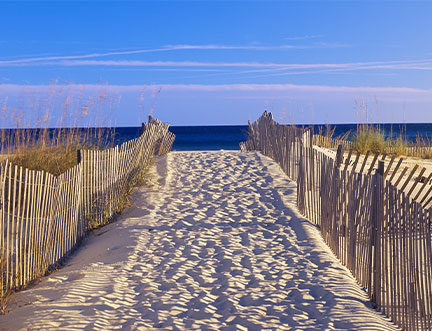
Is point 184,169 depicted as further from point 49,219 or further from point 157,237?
point 49,219

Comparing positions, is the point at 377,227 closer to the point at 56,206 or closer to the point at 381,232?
the point at 381,232

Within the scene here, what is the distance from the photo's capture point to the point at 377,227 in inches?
179

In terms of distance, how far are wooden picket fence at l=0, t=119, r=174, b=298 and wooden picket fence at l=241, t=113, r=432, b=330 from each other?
3130mm

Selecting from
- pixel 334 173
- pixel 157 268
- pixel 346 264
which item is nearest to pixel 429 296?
pixel 346 264

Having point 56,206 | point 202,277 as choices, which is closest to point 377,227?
point 202,277

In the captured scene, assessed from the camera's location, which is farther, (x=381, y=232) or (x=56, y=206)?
(x=56, y=206)

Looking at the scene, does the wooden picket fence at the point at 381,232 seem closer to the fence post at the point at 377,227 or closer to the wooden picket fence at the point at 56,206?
the fence post at the point at 377,227

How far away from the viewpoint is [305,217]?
25.2 ft

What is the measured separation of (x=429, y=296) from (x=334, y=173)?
2.44m

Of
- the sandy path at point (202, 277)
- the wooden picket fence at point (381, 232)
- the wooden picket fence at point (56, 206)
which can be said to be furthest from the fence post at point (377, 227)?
the wooden picket fence at point (56, 206)

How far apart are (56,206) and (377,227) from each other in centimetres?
363

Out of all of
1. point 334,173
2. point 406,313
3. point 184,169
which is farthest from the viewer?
point 184,169

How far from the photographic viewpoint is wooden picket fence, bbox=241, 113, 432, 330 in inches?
149

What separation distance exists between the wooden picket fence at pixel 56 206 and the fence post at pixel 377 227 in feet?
11.0
